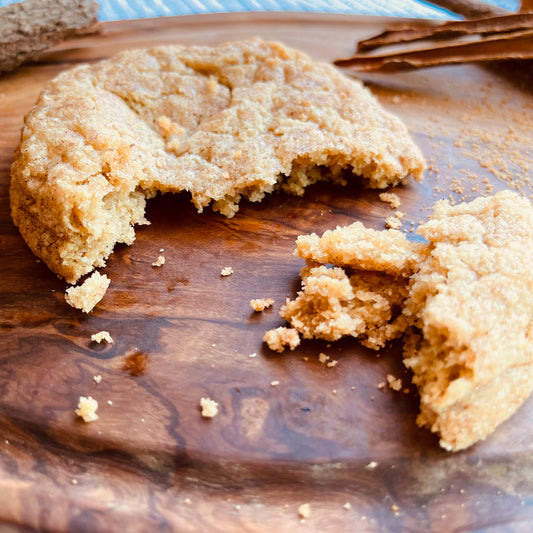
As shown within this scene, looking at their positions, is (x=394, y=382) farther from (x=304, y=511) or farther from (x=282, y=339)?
(x=304, y=511)

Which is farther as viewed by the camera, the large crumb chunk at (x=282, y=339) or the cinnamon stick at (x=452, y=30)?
the cinnamon stick at (x=452, y=30)

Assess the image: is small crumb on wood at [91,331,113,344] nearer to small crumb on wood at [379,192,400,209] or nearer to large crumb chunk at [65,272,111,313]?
large crumb chunk at [65,272,111,313]

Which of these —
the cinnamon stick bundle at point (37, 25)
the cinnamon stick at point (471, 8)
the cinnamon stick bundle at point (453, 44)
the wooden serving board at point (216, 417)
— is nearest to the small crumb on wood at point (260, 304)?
the wooden serving board at point (216, 417)

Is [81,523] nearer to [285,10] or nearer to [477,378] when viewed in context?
[477,378]

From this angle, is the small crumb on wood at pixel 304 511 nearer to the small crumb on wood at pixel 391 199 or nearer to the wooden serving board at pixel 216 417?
the wooden serving board at pixel 216 417

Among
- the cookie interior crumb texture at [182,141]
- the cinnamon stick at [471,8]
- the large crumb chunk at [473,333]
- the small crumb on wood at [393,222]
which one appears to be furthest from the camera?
the cinnamon stick at [471,8]

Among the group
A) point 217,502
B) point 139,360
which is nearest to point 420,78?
point 139,360

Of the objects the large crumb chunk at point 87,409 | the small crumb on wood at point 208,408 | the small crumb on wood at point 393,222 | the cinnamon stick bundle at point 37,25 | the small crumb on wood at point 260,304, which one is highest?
the cinnamon stick bundle at point 37,25

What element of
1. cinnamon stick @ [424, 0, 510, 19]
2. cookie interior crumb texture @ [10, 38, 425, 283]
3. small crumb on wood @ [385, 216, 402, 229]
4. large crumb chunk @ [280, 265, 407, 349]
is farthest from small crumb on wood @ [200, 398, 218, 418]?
cinnamon stick @ [424, 0, 510, 19]
